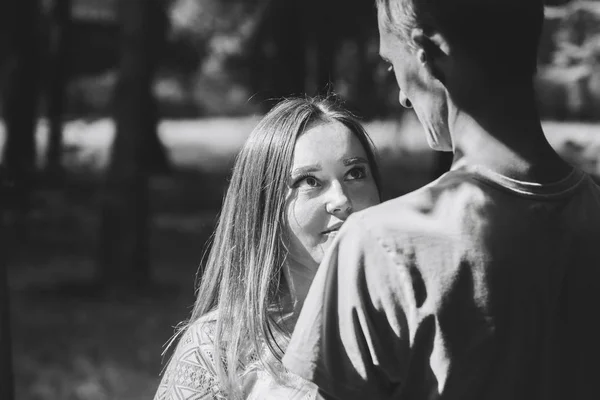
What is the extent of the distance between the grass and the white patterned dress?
100cm

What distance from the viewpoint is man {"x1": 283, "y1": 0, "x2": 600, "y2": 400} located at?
136cm

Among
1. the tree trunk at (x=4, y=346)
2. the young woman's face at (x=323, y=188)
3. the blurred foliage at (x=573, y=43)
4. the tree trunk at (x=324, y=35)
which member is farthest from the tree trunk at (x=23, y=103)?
the young woman's face at (x=323, y=188)

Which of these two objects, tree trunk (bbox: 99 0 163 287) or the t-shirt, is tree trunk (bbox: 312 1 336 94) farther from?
the t-shirt

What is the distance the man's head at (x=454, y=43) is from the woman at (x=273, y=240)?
840 mm

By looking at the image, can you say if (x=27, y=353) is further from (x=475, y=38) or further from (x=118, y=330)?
(x=475, y=38)

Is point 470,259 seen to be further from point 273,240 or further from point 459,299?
point 273,240

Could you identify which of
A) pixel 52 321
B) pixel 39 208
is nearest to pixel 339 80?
pixel 39 208

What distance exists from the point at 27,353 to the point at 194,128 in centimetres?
1891

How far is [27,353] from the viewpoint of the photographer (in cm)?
802

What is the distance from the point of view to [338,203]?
2.29m

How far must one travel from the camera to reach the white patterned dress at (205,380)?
233cm

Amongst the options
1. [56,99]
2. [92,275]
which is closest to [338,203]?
[92,275]

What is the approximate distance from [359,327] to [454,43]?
0.48 metres

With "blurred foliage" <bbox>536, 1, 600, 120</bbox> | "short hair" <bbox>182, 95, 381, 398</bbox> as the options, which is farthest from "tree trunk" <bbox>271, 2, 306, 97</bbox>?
"short hair" <bbox>182, 95, 381, 398</bbox>
